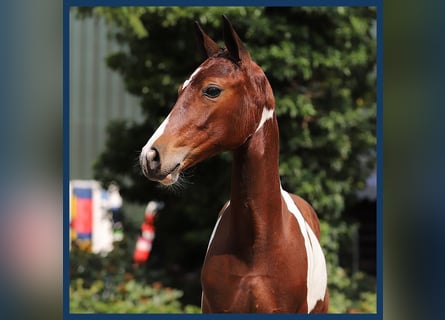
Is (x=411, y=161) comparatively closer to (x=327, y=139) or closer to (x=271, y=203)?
(x=271, y=203)

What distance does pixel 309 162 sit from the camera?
607 centimetres

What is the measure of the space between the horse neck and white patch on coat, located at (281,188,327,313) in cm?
24

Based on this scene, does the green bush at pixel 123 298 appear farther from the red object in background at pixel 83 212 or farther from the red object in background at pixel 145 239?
the red object in background at pixel 83 212

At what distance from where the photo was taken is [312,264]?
8.64 feet

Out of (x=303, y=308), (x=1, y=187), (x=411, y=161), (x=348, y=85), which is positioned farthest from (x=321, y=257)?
(x=348, y=85)

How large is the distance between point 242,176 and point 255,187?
0.06m

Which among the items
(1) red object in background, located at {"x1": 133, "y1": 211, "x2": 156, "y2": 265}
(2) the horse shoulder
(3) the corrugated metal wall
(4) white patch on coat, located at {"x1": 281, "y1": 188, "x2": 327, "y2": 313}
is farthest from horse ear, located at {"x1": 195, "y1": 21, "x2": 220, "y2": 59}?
(3) the corrugated metal wall

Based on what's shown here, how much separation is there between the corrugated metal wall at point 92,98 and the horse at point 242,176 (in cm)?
601

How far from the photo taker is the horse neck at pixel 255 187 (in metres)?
2.45

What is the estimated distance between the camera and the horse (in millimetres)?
2342

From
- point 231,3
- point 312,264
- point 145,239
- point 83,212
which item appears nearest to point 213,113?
point 231,3

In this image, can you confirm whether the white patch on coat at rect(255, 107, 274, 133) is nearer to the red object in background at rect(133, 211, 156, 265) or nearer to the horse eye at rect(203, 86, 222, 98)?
the horse eye at rect(203, 86, 222, 98)

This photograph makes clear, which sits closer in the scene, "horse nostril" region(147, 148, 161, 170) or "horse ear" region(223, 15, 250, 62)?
"horse nostril" region(147, 148, 161, 170)

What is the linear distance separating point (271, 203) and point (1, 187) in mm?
987
